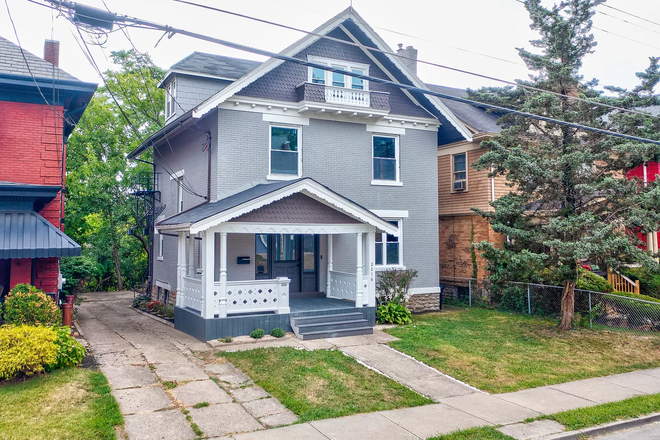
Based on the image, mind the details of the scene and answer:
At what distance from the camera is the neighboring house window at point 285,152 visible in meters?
15.6

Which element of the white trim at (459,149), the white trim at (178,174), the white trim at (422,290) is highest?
the white trim at (459,149)

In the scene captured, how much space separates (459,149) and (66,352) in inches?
596

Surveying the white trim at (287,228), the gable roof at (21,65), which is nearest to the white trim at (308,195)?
the white trim at (287,228)

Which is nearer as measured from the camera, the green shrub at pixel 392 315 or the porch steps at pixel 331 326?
the porch steps at pixel 331 326

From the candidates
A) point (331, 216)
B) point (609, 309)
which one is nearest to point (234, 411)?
point (331, 216)

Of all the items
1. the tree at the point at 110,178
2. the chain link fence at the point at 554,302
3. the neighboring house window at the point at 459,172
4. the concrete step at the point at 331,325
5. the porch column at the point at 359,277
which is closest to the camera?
the concrete step at the point at 331,325

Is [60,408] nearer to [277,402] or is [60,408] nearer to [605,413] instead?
[277,402]

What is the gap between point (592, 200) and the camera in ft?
45.4

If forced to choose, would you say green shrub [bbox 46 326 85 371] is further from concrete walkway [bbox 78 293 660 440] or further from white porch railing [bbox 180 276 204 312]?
white porch railing [bbox 180 276 204 312]

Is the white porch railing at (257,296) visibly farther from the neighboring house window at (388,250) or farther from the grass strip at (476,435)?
the grass strip at (476,435)

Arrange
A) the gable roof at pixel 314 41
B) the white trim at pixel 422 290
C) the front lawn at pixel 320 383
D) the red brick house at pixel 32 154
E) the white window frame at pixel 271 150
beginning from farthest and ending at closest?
the white trim at pixel 422 290 < the white window frame at pixel 271 150 < the gable roof at pixel 314 41 < the red brick house at pixel 32 154 < the front lawn at pixel 320 383

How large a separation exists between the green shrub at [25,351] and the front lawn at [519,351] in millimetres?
7285

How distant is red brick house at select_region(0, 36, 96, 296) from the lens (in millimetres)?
11914

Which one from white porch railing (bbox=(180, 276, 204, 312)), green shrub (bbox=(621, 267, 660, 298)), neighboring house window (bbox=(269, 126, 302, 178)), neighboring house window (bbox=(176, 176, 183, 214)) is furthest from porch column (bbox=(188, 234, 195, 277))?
green shrub (bbox=(621, 267, 660, 298))
